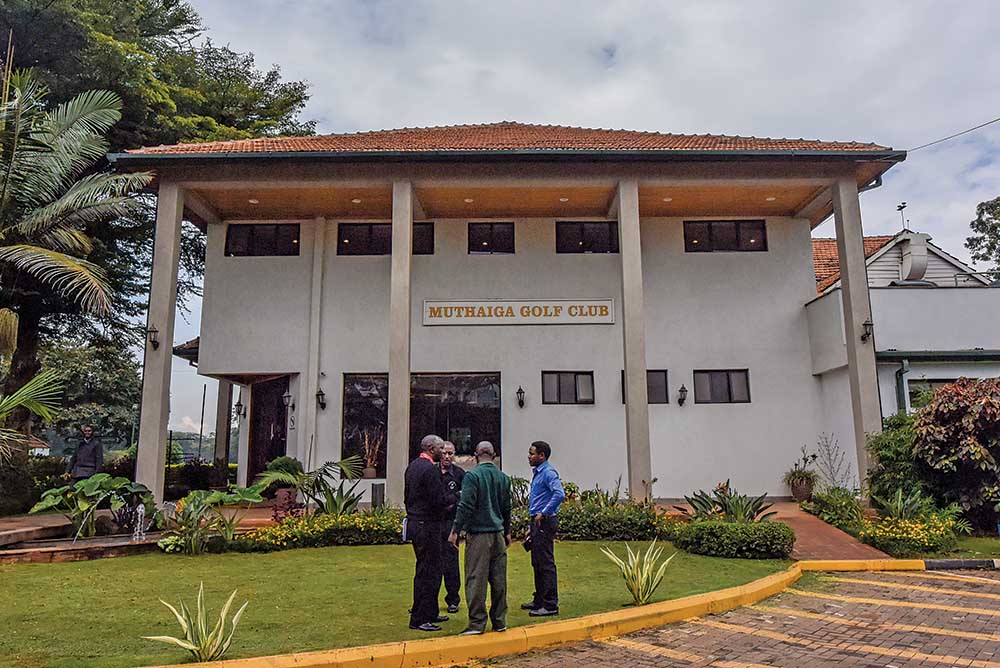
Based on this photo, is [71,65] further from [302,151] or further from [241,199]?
[302,151]

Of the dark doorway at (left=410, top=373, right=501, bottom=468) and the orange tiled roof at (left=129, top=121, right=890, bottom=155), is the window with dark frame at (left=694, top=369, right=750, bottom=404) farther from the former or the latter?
the orange tiled roof at (left=129, top=121, right=890, bottom=155)

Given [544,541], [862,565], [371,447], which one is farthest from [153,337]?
[862,565]

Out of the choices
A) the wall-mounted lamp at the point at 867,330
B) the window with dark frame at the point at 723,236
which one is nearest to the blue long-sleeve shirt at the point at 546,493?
the wall-mounted lamp at the point at 867,330

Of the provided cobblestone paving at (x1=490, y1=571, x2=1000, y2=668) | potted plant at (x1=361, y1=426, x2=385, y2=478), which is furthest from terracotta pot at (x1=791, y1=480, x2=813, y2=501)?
potted plant at (x1=361, y1=426, x2=385, y2=478)

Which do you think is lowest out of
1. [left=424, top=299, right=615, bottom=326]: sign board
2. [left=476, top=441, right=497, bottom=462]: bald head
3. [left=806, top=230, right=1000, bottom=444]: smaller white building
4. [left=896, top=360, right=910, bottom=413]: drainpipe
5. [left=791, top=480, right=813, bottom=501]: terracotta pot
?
[left=791, top=480, right=813, bottom=501]: terracotta pot

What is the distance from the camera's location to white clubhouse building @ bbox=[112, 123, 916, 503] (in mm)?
14617

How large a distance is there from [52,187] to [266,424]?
6411 mm

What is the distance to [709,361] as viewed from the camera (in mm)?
15391

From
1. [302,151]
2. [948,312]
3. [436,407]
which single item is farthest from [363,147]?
[948,312]

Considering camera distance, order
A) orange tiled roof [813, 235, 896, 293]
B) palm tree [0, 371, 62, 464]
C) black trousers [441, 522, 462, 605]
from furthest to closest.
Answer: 1. orange tiled roof [813, 235, 896, 293]
2. palm tree [0, 371, 62, 464]
3. black trousers [441, 522, 462, 605]

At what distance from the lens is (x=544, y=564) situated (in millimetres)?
6434

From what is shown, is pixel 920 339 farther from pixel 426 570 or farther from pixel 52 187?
pixel 52 187

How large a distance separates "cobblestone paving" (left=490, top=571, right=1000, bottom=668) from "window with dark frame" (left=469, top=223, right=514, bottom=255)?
9844 millimetres

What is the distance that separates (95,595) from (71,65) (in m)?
14.1
